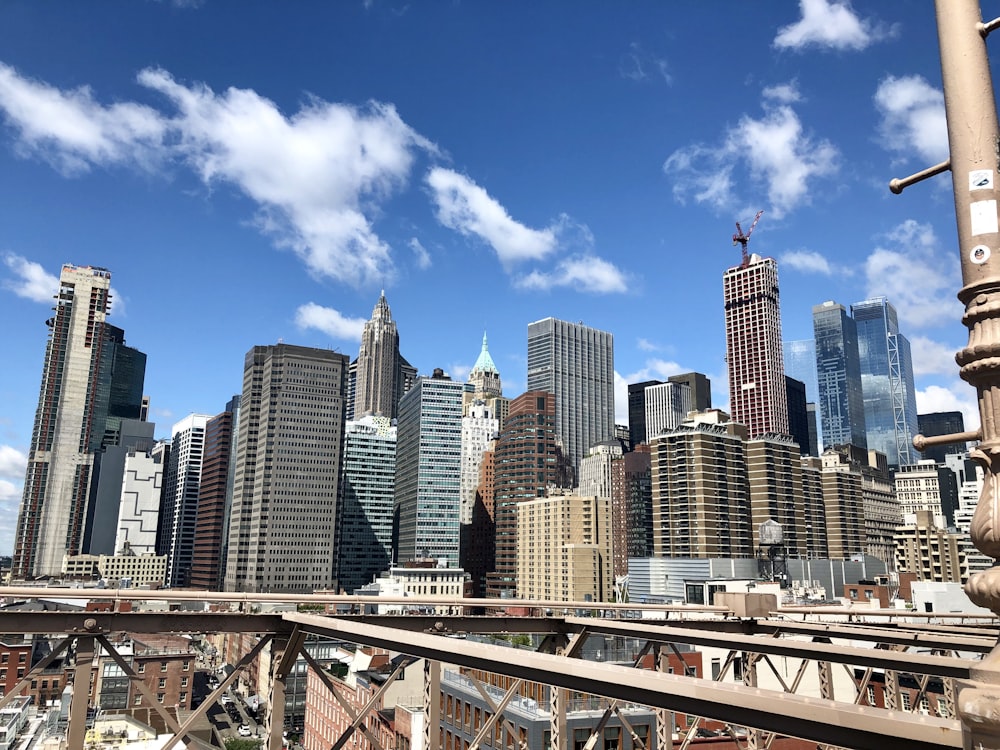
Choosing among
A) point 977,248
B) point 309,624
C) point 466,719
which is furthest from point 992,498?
point 466,719

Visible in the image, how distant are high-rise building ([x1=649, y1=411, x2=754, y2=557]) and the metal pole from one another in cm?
15839

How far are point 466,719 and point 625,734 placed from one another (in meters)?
7.76

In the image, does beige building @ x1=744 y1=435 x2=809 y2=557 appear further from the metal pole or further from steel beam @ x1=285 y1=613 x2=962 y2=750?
the metal pole

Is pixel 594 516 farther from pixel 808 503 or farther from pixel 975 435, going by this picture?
pixel 975 435

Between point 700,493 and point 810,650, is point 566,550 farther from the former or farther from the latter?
point 810,650

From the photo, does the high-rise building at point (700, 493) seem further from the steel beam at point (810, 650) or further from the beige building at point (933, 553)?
the steel beam at point (810, 650)

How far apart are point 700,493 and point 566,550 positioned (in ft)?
125

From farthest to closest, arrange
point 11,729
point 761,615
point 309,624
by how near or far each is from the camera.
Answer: point 11,729, point 761,615, point 309,624

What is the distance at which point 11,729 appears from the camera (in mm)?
64688

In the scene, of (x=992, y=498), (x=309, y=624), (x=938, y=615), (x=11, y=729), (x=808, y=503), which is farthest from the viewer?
(x=808, y=503)

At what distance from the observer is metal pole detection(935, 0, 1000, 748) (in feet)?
12.4

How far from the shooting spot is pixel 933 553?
155625 mm

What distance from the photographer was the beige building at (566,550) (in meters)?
177

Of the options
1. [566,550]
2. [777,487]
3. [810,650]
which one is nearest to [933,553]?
[777,487]
